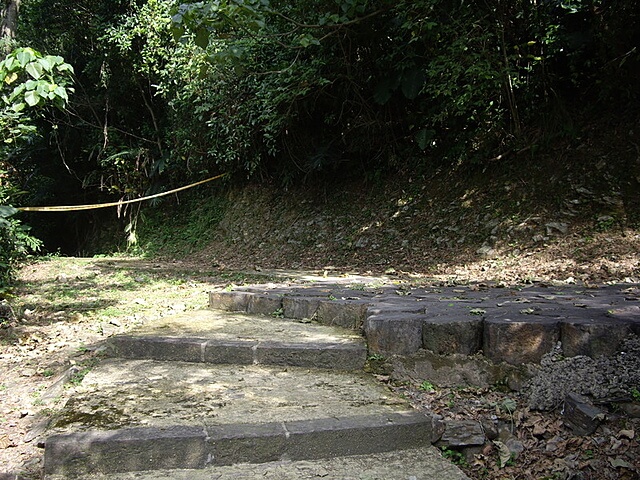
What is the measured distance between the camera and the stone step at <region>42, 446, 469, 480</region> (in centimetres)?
222

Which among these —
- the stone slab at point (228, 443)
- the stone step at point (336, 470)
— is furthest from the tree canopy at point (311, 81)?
the stone step at point (336, 470)

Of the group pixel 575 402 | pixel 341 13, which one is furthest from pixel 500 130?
pixel 575 402

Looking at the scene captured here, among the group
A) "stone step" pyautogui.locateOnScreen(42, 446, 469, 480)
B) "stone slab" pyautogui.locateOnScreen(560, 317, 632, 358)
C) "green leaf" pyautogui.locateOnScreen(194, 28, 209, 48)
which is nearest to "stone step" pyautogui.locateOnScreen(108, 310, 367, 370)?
"stone step" pyautogui.locateOnScreen(42, 446, 469, 480)

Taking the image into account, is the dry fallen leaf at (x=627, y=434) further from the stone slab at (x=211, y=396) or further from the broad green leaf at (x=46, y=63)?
the broad green leaf at (x=46, y=63)

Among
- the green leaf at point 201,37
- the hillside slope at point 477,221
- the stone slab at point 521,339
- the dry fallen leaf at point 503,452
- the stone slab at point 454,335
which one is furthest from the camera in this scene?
the hillside slope at point 477,221

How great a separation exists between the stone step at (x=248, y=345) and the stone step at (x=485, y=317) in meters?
0.20

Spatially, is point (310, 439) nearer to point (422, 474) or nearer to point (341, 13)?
point (422, 474)

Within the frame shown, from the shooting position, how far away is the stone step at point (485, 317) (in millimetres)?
2727

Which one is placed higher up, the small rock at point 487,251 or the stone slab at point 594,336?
the small rock at point 487,251

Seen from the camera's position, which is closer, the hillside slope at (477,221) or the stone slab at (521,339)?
the stone slab at (521,339)

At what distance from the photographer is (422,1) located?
19.7 ft

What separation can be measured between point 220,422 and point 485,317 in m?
1.63

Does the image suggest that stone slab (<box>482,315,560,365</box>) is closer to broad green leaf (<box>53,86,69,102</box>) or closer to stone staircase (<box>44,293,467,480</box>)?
stone staircase (<box>44,293,467,480</box>)

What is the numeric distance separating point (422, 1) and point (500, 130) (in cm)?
217
